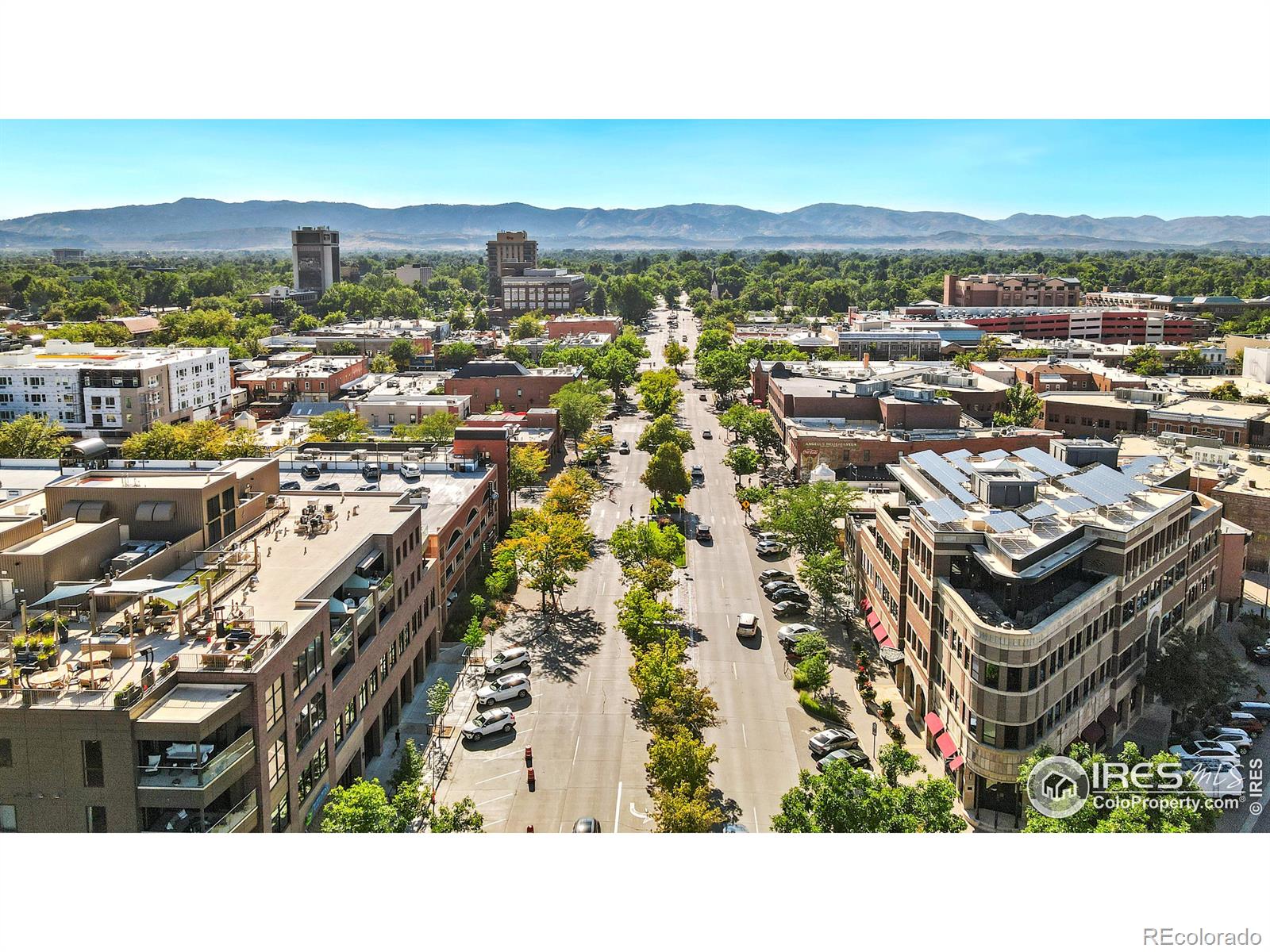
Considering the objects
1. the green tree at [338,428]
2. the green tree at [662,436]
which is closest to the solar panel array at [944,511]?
the green tree at [662,436]

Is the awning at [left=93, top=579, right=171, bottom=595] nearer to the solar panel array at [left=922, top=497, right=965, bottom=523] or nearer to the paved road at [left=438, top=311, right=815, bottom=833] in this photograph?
the paved road at [left=438, top=311, right=815, bottom=833]

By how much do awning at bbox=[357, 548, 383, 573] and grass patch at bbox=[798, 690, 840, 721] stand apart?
270 inches

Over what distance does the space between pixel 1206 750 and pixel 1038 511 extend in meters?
3.96

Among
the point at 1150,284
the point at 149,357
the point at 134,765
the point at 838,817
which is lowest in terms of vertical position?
the point at 838,817

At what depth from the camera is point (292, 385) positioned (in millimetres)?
39031

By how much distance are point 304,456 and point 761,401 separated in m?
21.7

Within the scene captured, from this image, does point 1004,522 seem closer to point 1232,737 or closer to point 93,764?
point 1232,737

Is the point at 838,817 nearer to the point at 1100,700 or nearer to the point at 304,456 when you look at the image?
the point at 1100,700

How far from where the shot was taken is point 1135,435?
26.9 metres

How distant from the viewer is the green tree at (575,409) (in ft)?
103

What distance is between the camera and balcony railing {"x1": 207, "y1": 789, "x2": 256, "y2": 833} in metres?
7.96

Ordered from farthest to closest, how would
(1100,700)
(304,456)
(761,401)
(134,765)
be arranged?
(761,401) → (304,456) → (1100,700) → (134,765)

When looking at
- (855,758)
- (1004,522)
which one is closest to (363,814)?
(855,758)

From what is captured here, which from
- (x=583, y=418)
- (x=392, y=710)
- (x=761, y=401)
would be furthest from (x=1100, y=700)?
(x=761, y=401)
